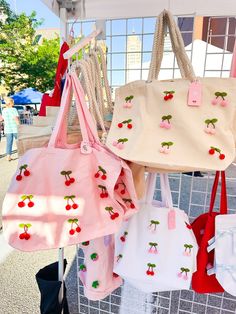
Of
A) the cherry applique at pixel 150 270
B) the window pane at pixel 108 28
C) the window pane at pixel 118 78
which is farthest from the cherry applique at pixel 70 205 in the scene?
the window pane at pixel 108 28

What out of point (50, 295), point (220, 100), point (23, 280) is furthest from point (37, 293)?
point (220, 100)

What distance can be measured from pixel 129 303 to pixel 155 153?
914mm

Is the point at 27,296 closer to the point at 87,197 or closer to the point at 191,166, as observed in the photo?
the point at 87,197

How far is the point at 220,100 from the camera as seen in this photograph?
1.91 ft

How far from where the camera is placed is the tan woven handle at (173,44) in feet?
2.12

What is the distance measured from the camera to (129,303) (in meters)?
1.16

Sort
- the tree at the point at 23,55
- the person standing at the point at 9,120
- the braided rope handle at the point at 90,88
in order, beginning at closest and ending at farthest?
the braided rope handle at the point at 90,88, the person standing at the point at 9,120, the tree at the point at 23,55

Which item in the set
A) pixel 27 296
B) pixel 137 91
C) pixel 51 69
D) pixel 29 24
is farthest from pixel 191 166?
pixel 29 24

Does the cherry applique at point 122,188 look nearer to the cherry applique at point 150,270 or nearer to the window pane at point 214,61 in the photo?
the cherry applique at point 150,270

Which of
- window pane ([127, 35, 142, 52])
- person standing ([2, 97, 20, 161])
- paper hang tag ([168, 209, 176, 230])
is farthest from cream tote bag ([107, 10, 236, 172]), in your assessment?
person standing ([2, 97, 20, 161])

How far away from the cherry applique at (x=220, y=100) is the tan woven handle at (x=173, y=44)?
9 centimetres

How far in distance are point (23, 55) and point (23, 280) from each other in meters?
10.9

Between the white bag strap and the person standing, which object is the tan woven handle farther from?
the person standing

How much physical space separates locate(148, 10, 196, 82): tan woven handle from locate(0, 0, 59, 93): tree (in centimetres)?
1108
